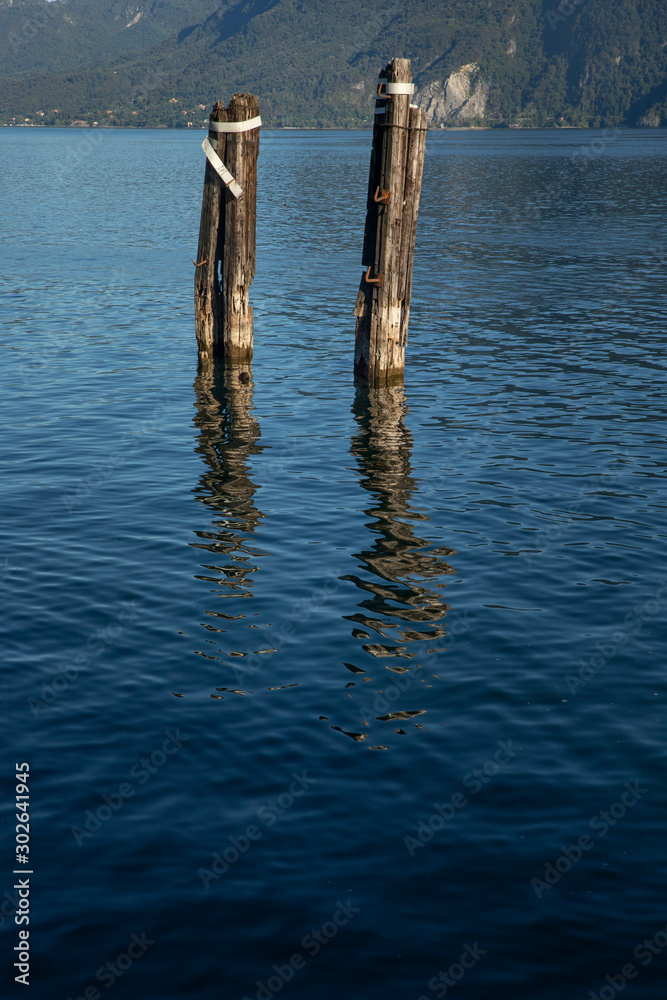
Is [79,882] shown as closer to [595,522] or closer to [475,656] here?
[475,656]

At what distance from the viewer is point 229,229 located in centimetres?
1769

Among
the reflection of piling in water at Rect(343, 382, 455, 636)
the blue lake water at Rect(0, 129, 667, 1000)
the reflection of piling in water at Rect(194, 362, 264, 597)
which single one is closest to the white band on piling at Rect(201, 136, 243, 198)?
the reflection of piling in water at Rect(194, 362, 264, 597)

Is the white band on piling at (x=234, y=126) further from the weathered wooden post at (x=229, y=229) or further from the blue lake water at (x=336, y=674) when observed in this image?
the blue lake water at (x=336, y=674)

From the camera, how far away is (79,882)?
591 centimetres

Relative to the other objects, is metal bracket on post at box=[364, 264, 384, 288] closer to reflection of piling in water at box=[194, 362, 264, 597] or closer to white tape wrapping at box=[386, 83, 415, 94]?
white tape wrapping at box=[386, 83, 415, 94]

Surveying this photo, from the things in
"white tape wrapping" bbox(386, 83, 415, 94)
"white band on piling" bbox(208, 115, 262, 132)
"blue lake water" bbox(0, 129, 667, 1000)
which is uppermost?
"white tape wrapping" bbox(386, 83, 415, 94)

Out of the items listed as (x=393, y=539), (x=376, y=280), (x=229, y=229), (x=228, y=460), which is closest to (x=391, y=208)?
(x=376, y=280)

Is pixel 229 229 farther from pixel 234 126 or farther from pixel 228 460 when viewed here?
pixel 228 460

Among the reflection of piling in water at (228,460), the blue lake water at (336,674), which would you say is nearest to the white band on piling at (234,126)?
the reflection of piling in water at (228,460)

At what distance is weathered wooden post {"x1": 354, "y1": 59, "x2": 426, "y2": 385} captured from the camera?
50.3ft

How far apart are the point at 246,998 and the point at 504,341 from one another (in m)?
19.6

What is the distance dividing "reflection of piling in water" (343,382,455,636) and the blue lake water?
0.20ft

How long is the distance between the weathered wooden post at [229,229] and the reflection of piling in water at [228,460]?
2.34 feet

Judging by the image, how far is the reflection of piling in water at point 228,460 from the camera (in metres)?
11.0
